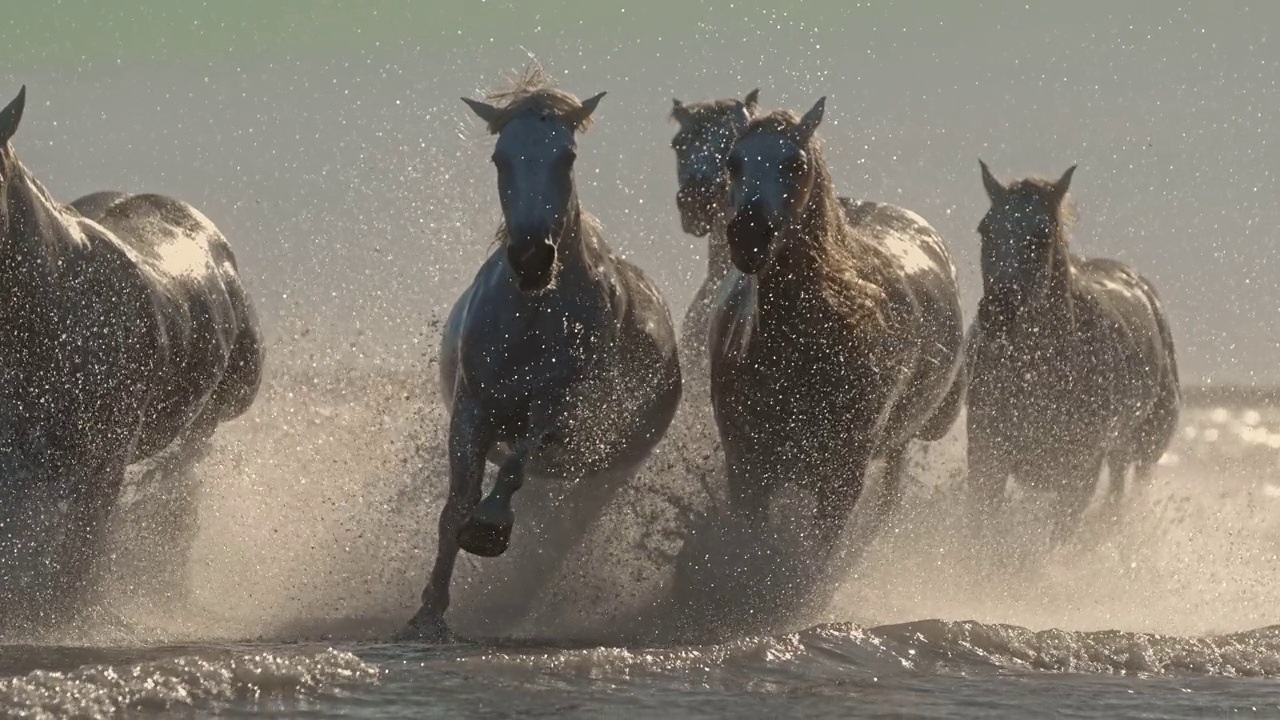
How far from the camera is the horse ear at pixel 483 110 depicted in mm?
7176

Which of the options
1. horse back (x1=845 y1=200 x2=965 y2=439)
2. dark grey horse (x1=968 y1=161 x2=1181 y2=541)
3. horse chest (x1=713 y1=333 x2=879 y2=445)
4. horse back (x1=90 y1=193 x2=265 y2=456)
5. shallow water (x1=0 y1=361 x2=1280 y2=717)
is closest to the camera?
shallow water (x1=0 y1=361 x2=1280 y2=717)

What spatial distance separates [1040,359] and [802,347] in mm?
2405

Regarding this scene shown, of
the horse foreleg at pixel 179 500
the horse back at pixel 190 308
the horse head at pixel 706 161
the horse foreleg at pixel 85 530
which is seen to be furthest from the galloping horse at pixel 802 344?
the horse foreleg at pixel 179 500

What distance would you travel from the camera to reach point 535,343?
718 centimetres

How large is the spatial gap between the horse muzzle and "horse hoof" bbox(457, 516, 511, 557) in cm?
84

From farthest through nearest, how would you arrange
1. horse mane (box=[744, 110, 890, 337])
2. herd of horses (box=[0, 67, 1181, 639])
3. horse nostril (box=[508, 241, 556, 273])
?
horse mane (box=[744, 110, 890, 337])
herd of horses (box=[0, 67, 1181, 639])
horse nostril (box=[508, 241, 556, 273])

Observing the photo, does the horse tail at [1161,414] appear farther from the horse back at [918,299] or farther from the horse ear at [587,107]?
the horse ear at [587,107]

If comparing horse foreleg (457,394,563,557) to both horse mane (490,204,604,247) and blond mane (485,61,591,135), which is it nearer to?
horse mane (490,204,604,247)

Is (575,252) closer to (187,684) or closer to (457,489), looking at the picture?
(457,489)

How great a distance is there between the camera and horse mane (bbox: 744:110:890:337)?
7.28m

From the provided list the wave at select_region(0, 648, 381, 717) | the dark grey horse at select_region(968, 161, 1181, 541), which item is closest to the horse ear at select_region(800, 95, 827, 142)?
the dark grey horse at select_region(968, 161, 1181, 541)

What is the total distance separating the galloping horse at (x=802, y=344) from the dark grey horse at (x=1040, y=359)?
1129 mm

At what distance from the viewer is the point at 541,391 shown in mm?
7199

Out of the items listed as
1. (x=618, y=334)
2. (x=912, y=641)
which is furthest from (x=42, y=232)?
(x=912, y=641)
